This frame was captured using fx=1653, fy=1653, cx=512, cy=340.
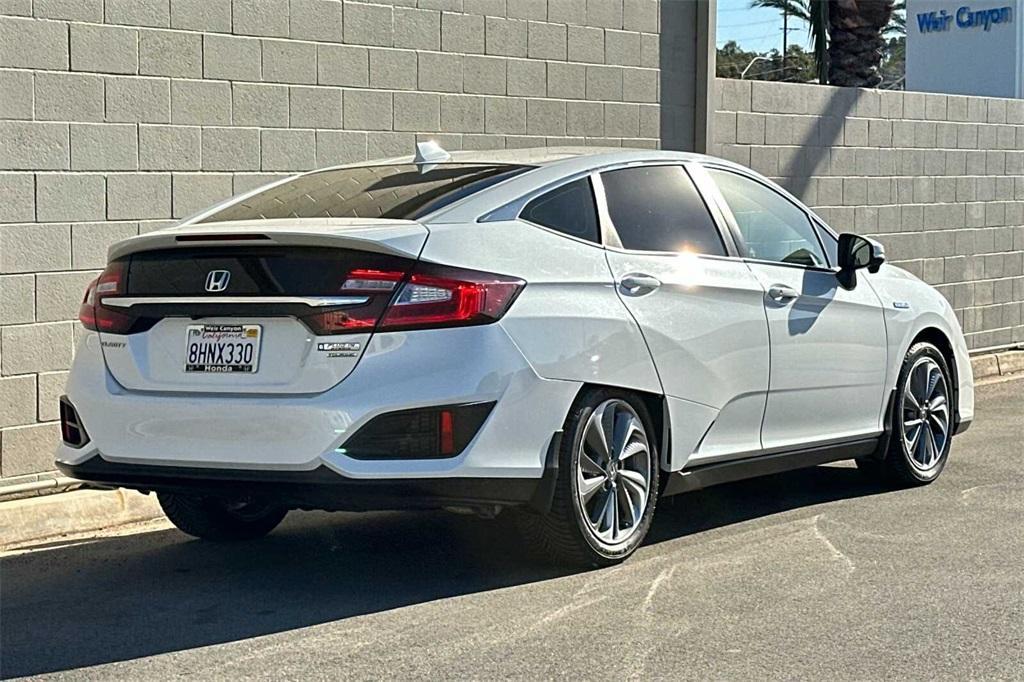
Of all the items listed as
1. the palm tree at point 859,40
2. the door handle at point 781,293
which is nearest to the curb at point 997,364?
the door handle at point 781,293

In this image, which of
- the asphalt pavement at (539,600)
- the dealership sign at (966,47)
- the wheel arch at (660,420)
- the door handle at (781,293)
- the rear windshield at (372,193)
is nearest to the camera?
the asphalt pavement at (539,600)

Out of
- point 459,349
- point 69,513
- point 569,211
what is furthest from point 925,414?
point 69,513

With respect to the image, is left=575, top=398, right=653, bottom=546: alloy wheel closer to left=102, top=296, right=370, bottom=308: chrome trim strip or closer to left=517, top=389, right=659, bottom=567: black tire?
left=517, top=389, right=659, bottom=567: black tire

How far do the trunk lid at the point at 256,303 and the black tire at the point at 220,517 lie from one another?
1.04m

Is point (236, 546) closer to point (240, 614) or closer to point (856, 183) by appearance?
point (240, 614)

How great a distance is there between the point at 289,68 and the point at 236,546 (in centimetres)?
314

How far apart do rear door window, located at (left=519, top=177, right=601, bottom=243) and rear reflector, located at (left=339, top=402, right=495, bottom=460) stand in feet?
3.18

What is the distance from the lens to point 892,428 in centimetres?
819

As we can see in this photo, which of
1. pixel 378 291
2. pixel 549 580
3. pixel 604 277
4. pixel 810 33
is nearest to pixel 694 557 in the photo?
pixel 549 580

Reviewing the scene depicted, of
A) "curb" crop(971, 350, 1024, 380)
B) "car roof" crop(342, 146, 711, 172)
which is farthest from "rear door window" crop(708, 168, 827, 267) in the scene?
"curb" crop(971, 350, 1024, 380)

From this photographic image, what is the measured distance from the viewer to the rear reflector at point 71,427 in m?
6.12

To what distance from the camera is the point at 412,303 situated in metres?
5.67

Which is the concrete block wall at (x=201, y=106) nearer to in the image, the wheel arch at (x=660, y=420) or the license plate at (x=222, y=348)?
the license plate at (x=222, y=348)

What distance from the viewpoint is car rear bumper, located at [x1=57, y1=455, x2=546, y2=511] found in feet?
18.5
